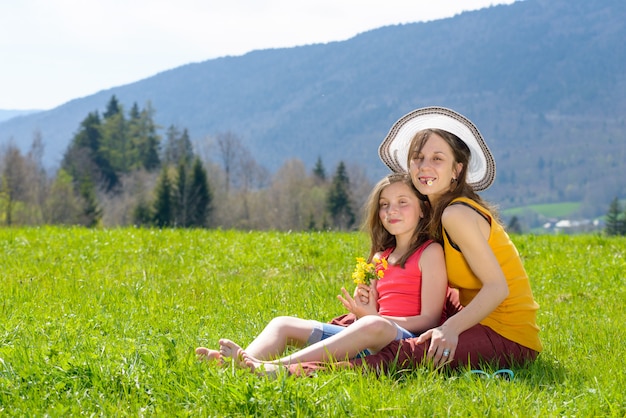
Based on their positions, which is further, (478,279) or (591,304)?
(591,304)

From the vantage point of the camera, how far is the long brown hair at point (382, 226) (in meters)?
5.85

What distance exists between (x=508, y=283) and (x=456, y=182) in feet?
2.72

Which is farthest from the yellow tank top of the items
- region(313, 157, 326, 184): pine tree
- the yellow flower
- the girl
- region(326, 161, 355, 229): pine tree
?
region(313, 157, 326, 184): pine tree

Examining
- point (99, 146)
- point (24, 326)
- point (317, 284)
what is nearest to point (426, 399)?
point (24, 326)

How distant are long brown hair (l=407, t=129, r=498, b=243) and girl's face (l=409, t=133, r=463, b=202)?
35mm

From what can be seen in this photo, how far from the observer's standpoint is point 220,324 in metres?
6.86

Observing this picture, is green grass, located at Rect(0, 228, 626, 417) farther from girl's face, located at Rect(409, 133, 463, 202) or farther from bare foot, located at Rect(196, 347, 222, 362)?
girl's face, located at Rect(409, 133, 463, 202)

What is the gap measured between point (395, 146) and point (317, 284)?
3.36 metres

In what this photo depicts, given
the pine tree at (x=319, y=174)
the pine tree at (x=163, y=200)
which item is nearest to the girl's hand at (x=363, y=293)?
the pine tree at (x=163, y=200)

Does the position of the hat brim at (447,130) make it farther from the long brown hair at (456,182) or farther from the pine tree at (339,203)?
the pine tree at (339,203)

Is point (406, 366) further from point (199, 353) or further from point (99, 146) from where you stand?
point (99, 146)

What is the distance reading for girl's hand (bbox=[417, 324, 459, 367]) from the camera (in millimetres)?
5066

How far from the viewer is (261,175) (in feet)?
498

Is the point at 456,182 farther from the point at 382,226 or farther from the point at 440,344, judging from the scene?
the point at 440,344
